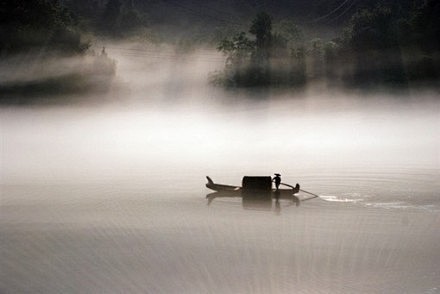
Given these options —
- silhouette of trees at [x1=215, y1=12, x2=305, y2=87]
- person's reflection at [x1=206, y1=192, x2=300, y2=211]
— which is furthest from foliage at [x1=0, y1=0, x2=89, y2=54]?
person's reflection at [x1=206, y1=192, x2=300, y2=211]

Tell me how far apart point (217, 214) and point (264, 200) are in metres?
3.27

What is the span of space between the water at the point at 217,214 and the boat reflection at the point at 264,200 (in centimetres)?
22

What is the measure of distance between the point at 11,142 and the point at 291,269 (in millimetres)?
50193

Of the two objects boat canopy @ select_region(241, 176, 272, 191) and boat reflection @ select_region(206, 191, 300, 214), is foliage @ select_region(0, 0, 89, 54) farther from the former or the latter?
boat canopy @ select_region(241, 176, 272, 191)

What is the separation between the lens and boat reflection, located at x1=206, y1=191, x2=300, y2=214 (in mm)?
29328

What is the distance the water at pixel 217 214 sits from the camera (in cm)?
1831

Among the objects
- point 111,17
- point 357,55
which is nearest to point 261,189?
point 357,55

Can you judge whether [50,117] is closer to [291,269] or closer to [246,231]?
[246,231]

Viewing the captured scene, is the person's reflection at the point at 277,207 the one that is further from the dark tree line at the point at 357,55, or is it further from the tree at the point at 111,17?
the tree at the point at 111,17

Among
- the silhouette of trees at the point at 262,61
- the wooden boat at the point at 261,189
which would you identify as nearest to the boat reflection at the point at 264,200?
the wooden boat at the point at 261,189

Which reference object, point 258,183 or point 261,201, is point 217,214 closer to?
point 261,201

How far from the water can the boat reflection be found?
0.71 ft

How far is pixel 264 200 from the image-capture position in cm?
3014

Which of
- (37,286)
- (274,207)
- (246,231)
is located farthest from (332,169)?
(37,286)
